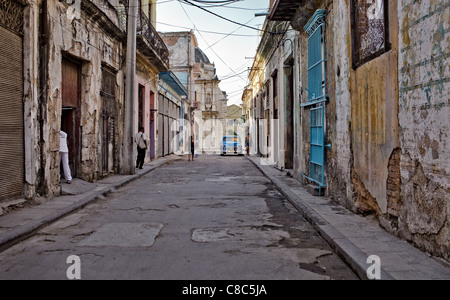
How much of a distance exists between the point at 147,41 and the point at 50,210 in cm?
1067

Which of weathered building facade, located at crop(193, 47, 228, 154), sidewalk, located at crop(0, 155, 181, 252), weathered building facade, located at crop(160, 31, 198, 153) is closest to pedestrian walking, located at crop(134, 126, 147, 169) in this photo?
sidewalk, located at crop(0, 155, 181, 252)

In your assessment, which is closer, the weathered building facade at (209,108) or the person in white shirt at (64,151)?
the person in white shirt at (64,151)

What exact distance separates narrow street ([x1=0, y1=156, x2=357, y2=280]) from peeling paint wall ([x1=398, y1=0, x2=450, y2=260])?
3.21 ft

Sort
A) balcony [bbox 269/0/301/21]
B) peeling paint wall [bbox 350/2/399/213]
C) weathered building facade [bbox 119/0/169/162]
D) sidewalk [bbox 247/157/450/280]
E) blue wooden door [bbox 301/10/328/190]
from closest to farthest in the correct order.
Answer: sidewalk [bbox 247/157/450/280], peeling paint wall [bbox 350/2/399/213], blue wooden door [bbox 301/10/328/190], balcony [bbox 269/0/301/21], weathered building facade [bbox 119/0/169/162]

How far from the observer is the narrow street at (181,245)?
153 inches

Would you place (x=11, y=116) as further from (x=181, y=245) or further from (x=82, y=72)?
(x=181, y=245)

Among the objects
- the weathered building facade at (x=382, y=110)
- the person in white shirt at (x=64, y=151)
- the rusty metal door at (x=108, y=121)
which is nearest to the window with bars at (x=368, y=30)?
the weathered building facade at (x=382, y=110)

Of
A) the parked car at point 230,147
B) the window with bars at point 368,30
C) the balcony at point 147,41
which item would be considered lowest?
the parked car at point 230,147

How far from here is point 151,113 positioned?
841 inches

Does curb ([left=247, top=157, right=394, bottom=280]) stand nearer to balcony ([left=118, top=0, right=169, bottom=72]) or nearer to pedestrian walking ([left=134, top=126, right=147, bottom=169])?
pedestrian walking ([left=134, top=126, right=147, bottom=169])

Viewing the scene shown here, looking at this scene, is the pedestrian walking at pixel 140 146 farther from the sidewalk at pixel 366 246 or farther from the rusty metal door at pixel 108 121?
the sidewalk at pixel 366 246

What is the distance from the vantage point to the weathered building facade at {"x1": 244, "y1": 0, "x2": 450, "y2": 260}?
404 centimetres

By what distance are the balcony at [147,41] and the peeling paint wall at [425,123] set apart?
1140 centimetres

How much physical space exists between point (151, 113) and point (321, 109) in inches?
557
